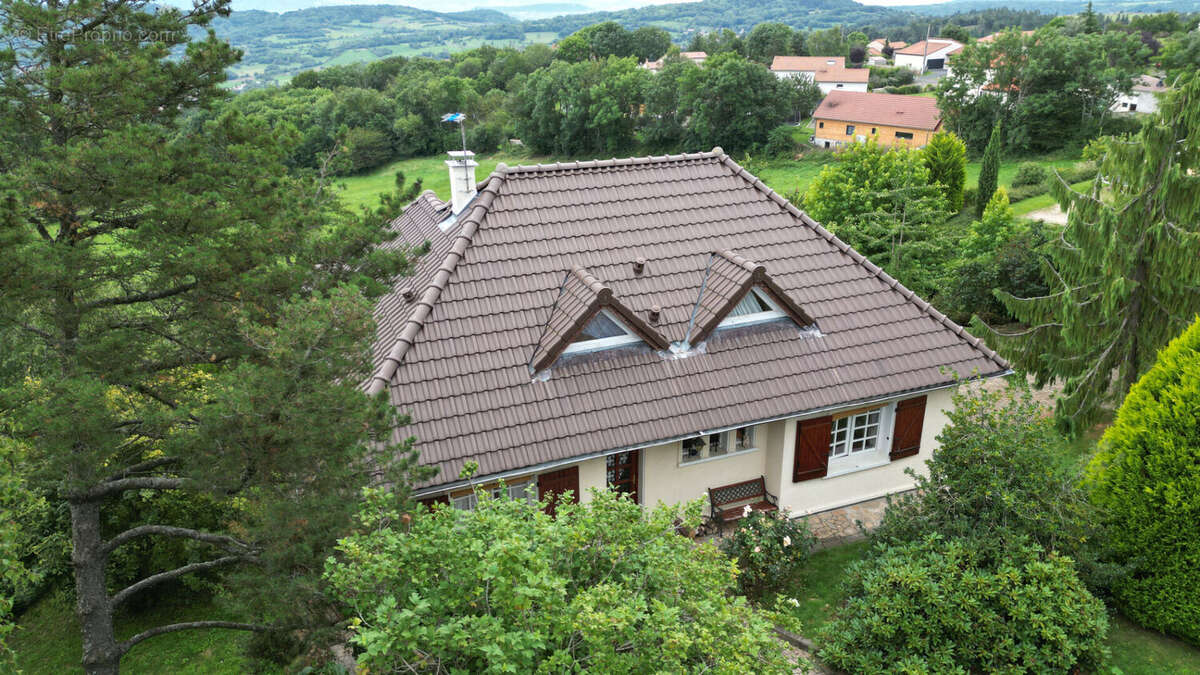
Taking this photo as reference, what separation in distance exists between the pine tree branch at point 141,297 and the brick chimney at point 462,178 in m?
7.05

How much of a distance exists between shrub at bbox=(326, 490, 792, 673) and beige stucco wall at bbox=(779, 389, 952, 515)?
23.3 ft

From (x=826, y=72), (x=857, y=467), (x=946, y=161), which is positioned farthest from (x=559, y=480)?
(x=826, y=72)

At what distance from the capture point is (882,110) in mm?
71438

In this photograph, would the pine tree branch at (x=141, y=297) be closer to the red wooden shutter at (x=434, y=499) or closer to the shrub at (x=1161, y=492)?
the red wooden shutter at (x=434, y=499)

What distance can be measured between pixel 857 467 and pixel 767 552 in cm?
343

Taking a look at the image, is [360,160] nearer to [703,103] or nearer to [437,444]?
[703,103]

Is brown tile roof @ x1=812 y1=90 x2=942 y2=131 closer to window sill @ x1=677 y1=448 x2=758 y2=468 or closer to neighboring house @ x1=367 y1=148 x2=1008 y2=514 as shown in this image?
neighboring house @ x1=367 y1=148 x2=1008 y2=514

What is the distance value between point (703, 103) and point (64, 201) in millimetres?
70760

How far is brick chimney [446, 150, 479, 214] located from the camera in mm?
15469

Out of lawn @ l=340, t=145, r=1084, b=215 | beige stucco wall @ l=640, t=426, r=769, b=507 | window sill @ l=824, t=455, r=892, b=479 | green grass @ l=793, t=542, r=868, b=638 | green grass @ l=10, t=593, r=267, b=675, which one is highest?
beige stucco wall @ l=640, t=426, r=769, b=507

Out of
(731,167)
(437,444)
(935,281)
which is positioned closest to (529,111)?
(935,281)

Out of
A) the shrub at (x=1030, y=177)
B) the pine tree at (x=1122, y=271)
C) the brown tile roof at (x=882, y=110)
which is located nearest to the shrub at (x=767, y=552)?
the pine tree at (x=1122, y=271)

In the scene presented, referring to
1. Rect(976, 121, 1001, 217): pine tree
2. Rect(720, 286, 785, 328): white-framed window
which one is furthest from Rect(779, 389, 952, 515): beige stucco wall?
Rect(976, 121, 1001, 217): pine tree

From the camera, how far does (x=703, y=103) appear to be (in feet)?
241
